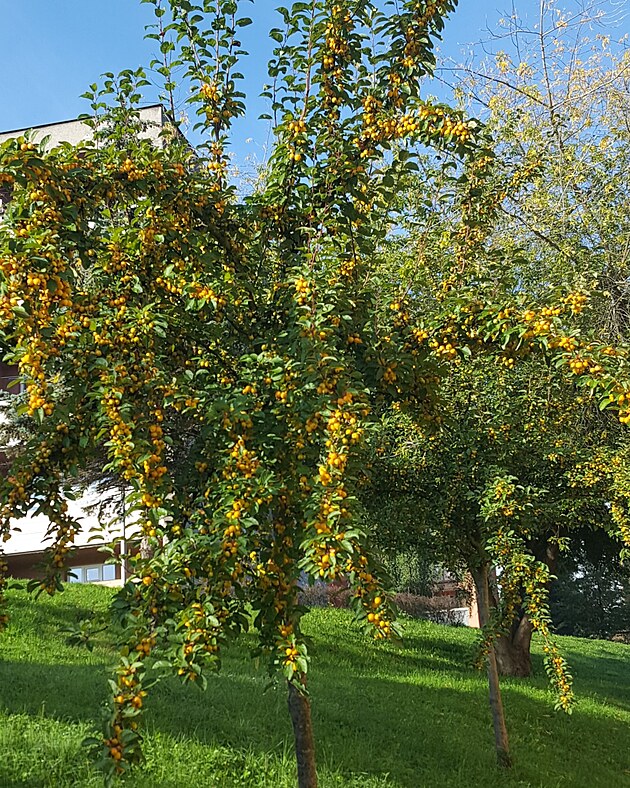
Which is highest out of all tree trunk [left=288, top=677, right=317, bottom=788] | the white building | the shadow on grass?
the white building

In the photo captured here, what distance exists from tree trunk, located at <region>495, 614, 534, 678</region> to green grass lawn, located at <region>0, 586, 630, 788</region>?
2.30 ft

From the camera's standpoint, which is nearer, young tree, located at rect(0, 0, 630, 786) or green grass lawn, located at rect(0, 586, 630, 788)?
young tree, located at rect(0, 0, 630, 786)

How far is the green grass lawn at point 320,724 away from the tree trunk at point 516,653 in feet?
2.30

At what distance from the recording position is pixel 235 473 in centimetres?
281

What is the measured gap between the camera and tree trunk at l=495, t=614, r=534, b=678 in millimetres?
11094

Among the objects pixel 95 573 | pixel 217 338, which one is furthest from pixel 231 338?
pixel 95 573

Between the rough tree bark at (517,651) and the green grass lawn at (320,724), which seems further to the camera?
the rough tree bark at (517,651)

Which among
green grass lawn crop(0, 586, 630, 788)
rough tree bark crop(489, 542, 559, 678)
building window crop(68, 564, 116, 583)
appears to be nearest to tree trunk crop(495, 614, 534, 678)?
rough tree bark crop(489, 542, 559, 678)

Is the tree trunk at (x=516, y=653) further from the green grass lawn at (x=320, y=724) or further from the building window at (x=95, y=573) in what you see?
the building window at (x=95, y=573)

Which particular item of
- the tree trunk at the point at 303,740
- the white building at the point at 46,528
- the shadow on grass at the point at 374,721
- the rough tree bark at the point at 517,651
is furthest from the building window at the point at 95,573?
the tree trunk at the point at 303,740

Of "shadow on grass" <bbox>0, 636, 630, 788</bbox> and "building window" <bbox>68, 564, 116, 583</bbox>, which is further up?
"building window" <bbox>68, 564, 116, 583</bbox>

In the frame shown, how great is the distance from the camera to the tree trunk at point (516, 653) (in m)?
11.1

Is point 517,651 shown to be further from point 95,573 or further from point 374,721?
point 95,573

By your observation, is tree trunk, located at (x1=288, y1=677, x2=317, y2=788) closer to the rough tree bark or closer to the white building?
the rough tree bark
